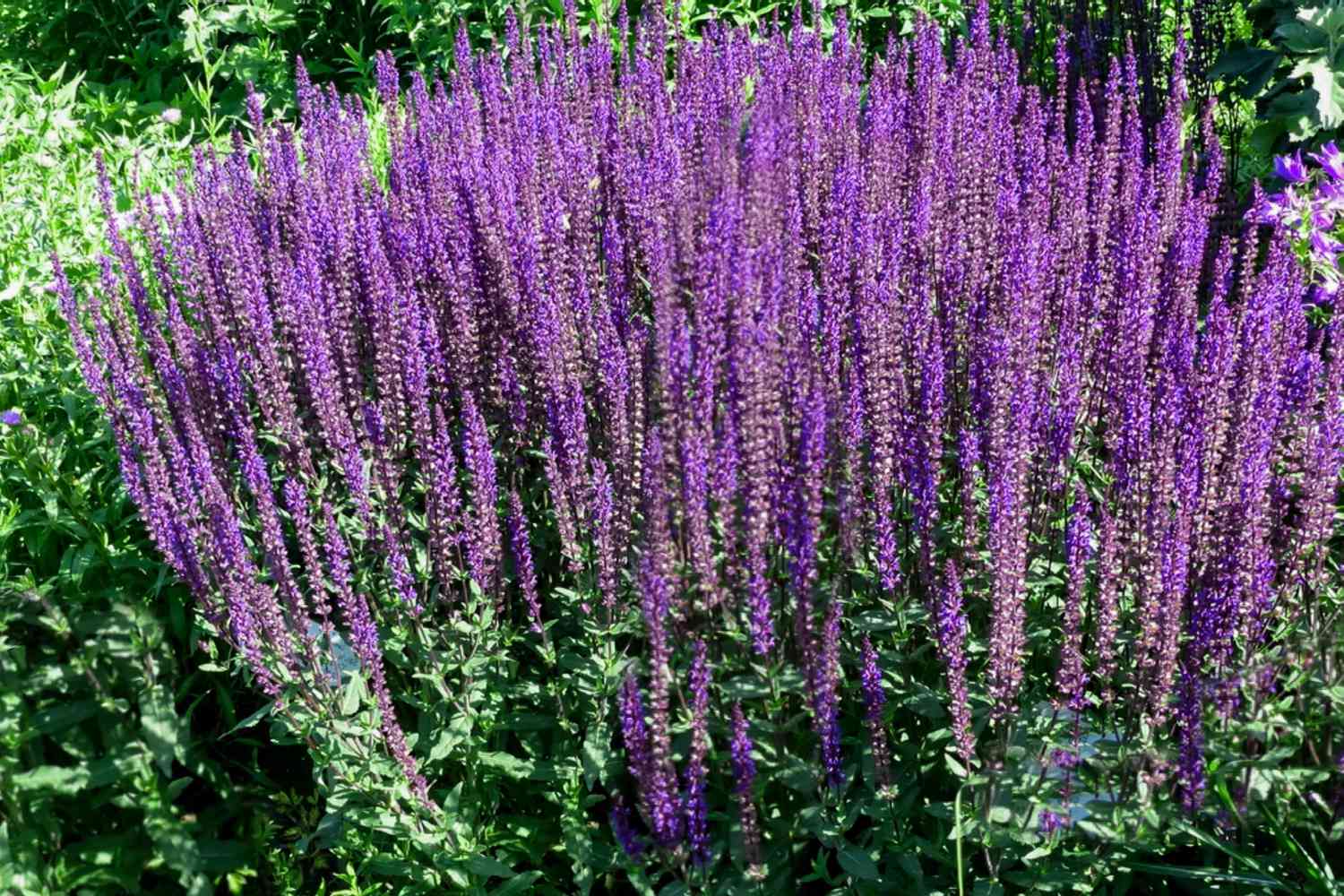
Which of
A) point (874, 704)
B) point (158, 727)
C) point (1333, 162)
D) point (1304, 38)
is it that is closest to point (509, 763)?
point (158, 727)

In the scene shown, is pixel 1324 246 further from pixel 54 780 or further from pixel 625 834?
pixel 54 780

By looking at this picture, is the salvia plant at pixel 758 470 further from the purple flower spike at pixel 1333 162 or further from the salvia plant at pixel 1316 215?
the purple flower spike at pixel 1333 162

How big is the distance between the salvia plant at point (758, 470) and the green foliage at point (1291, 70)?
1.40 meters

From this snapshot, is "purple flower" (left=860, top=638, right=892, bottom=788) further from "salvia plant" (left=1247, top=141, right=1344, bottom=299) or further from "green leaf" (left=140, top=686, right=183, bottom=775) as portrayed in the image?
"salvia plant" (left=1247, top=141, right=1344, bottom=299)

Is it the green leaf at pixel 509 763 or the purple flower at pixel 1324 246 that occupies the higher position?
the purple flower at pixel 1324 246

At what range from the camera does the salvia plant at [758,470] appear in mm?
2848

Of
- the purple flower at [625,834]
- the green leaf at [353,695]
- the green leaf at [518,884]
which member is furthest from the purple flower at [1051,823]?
the green leaf at [353,695]

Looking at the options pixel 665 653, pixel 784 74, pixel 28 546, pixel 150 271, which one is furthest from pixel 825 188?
pixel 28 546

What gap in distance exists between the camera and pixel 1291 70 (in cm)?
588

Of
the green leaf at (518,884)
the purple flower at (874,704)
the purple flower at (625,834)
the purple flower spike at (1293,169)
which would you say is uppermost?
the purple flower spike at (1293,169)

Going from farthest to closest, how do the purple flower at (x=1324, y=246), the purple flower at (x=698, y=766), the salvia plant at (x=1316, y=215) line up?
the purple flower at (x=1324, y=246)
the salvia plant at (x=1316, y=215)
the purple flower at (x=698, y=766)

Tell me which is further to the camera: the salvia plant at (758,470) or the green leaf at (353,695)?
the green leaf at (353,695)

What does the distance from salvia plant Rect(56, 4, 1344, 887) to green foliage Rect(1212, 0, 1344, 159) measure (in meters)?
1.40

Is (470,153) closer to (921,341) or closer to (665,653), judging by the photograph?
(921,341)
